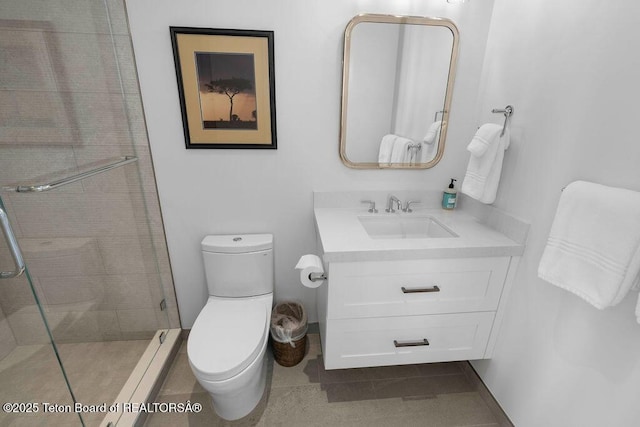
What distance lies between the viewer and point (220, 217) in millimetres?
1670

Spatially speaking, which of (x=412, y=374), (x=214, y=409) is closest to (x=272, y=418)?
(x=214, y=409)

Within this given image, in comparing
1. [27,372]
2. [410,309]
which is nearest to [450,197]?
[410,309]

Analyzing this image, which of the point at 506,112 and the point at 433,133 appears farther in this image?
the point at 433,133

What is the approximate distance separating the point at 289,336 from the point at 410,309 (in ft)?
2.38

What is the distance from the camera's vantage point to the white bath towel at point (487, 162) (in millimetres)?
1318

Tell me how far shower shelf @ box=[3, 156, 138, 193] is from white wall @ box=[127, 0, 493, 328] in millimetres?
138

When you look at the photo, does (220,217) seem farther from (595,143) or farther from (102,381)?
(595,143)

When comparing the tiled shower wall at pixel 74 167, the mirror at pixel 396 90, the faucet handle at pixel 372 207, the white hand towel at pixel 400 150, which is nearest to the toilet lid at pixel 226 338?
the tiled shower wall at pixel 74 167

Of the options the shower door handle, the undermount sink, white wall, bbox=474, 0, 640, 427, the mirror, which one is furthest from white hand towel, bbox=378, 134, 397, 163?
the shower door handle

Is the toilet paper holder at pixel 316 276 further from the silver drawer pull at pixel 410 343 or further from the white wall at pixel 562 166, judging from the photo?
the white wall at pixel 562 166

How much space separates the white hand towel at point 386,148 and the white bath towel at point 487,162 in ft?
1.34

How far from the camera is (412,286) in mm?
1275

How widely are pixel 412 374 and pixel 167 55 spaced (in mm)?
2151

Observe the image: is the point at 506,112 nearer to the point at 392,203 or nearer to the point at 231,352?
the point at 392,203
